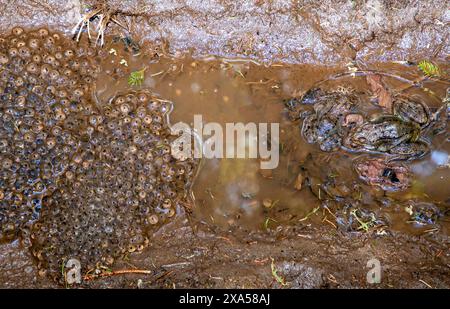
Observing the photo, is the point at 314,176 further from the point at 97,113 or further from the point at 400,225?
the point at 97,113

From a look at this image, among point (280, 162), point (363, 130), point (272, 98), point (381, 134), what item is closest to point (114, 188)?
point (280, 162)

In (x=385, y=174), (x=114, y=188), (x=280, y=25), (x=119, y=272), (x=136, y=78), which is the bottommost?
(x=119, y=272)

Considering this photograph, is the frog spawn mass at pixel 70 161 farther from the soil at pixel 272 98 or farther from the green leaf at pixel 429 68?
the green leaf at pixel 429 68

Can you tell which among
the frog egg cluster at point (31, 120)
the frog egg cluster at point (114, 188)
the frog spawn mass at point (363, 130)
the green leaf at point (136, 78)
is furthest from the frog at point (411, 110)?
the frog egg cluster at point (31, 120)

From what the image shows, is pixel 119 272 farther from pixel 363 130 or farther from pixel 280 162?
pixel 363 130

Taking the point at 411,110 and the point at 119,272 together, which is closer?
the point at 119,272
